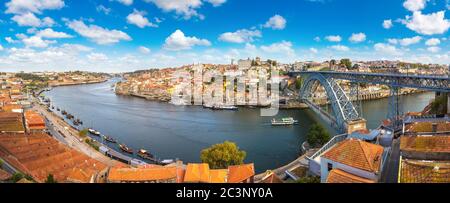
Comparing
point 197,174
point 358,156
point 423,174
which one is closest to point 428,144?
point 358,156

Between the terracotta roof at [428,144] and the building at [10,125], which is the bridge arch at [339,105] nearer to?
the terracotta roof at [428,144]

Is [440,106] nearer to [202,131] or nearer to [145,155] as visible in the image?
[202,131]

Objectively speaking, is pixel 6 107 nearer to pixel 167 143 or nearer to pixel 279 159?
pixel 167 143

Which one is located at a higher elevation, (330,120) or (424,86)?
(424,86)

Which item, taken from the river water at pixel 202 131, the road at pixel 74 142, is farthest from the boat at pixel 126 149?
the road at pixel 74 142

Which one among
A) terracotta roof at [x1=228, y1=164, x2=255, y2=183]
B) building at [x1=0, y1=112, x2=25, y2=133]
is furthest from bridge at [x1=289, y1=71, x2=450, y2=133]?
building at [x1=0, y1=112, x2=25, y2=133]

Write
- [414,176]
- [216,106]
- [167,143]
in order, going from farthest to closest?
[216,106], [167,143], [414,176]

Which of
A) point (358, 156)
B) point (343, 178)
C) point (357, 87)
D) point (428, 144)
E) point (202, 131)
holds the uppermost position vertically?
point (357, 87)
